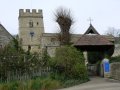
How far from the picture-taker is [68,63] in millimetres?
29375

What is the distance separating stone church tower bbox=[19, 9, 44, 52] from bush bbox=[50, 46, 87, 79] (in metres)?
63.9

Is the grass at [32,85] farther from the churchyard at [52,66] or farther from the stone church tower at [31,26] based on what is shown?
the stone church tower at [31,26]

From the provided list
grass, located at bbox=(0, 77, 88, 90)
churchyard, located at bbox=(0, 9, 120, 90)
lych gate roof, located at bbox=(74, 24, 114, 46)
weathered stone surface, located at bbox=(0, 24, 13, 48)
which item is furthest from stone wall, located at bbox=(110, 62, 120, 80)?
weathered stone surface, located at bbox=(0, 24, 13, 48)

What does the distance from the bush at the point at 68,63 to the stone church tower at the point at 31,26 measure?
210ft

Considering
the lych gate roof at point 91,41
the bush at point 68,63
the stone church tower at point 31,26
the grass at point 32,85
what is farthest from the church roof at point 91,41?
the stone church tower at point 31,26

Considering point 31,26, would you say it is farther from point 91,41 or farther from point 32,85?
point 32,85

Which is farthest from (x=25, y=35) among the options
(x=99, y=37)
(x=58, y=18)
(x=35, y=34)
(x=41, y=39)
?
(x=99, y=37)

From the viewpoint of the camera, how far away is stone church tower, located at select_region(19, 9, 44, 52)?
309ft

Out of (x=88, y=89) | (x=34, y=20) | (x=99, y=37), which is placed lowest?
(x=88, y=89)

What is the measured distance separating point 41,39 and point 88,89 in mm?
66916

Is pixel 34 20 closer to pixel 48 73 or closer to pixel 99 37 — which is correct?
pixel 99 37

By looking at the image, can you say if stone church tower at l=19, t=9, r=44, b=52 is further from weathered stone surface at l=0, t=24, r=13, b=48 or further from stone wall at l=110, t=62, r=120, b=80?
stone wall at l=110, t=62, r=120, b=80

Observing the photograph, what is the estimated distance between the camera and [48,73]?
26516 millimetres

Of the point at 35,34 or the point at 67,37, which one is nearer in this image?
the point at 67,37
